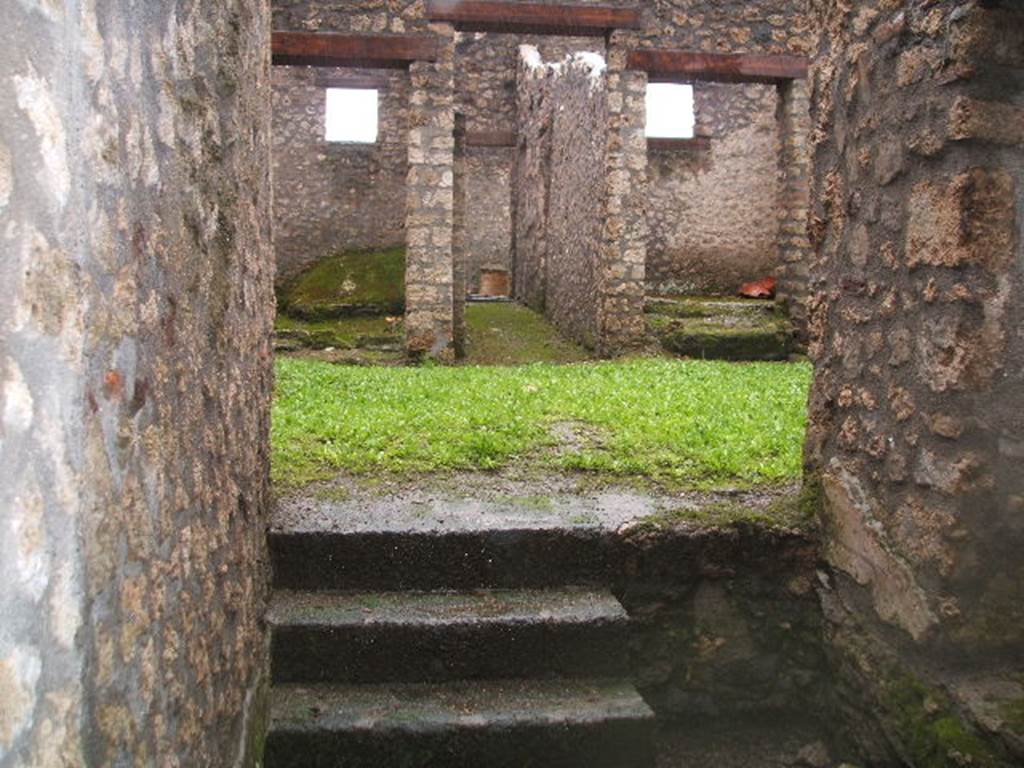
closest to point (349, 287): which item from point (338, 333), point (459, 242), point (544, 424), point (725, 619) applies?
point (338, 333)

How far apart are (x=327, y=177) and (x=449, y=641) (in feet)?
47.5

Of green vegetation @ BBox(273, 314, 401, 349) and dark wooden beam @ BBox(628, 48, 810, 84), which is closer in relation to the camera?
dark wooden beam @ BBox(628, 48, 810, 84)

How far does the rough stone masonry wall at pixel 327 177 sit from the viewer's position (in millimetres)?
16516

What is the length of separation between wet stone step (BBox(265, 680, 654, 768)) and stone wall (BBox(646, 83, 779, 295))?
40.3ft

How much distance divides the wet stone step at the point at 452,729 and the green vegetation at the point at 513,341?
7.51m

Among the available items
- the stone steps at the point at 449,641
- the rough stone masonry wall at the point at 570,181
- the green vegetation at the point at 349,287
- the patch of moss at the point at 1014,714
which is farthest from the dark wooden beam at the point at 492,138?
the patch of moss at the point at 1014,714

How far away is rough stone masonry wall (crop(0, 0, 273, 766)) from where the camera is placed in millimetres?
1286

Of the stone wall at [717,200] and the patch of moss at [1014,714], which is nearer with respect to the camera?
the patch of moss at [1014,714]

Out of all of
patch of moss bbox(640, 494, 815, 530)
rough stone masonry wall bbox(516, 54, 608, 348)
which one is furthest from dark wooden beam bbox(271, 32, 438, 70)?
patch of moss bbox(640, 494, 815, 530)

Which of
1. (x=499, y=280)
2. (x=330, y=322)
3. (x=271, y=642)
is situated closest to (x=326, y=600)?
(x=271, y=642)

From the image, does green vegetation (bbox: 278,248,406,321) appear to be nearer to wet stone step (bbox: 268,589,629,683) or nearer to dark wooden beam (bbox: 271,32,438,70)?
dark wooden beam (bbox: 271,32,438,70)

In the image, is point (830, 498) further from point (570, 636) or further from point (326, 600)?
point (326, 600)

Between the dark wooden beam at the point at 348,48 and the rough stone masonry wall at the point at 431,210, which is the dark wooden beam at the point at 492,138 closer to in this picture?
the rough stone masonry wall at the point at 431,210

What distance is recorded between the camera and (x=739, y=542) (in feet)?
11.6
